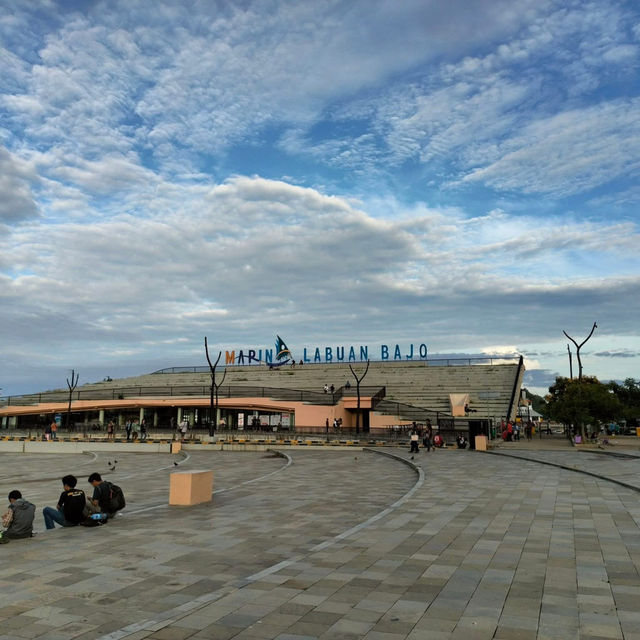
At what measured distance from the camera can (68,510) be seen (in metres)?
11.7

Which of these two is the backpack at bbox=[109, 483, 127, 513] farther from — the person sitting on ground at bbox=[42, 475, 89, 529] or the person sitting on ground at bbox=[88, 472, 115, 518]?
the person sitting on ground at bbox=[42, 475, 89, 529]

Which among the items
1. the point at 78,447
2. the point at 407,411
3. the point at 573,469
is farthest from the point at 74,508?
the point at 407,411

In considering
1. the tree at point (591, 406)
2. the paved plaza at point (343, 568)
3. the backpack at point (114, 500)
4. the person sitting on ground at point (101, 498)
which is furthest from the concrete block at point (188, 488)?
the tree at point (591, 406)

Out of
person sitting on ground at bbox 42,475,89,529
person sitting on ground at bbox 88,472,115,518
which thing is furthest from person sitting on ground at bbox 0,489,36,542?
person sitting on ground at bbox 88,472,115,518

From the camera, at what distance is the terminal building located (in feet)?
153

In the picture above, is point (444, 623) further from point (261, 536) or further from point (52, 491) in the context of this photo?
point (52, 491)

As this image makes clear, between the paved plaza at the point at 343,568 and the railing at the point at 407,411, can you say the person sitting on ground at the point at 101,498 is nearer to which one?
the paved plaza at the point at 343,568

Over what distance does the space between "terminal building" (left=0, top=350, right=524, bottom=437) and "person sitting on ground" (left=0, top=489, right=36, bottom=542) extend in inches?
1192

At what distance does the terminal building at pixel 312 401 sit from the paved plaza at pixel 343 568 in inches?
985

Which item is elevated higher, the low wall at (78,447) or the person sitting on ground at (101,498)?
the person sitting on ground at (101,498)

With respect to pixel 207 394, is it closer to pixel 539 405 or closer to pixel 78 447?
pixel 78 447

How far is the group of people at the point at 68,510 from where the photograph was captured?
34.1 ft

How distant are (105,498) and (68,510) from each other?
817 millimetres

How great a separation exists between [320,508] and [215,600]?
736 centimetres
